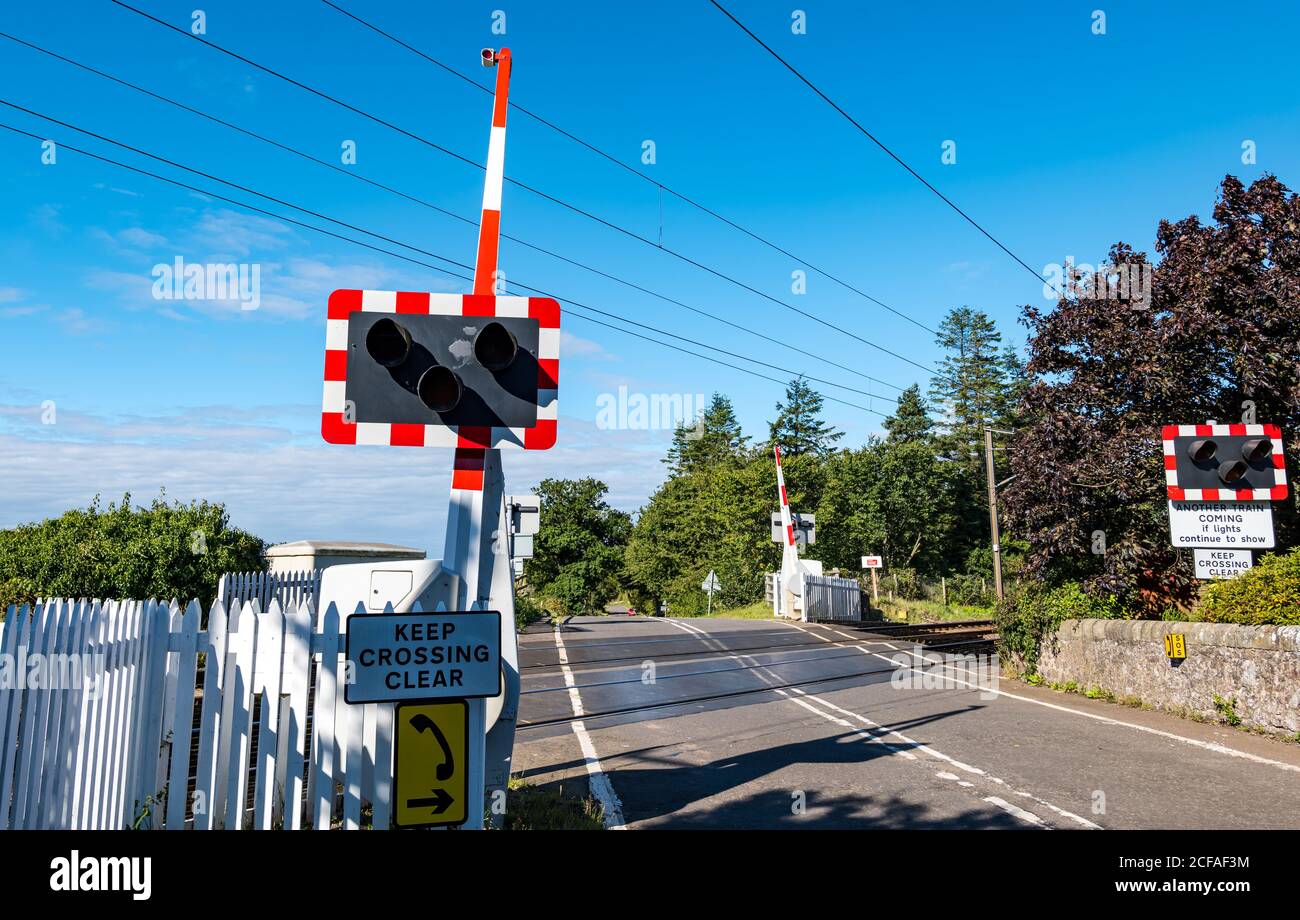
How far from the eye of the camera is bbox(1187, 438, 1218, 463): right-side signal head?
11.1 meters

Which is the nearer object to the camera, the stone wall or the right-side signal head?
the stone wall

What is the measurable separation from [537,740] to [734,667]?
28.7 feet

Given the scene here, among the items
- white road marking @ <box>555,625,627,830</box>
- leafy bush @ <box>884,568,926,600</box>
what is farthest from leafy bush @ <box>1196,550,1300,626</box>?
leafy bush @ <box>884,568,926,600</box>

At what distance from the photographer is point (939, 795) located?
24.7ft

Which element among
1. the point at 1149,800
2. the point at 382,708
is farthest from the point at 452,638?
the point at 1149,800

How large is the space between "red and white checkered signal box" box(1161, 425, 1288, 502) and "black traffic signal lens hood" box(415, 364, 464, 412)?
10685mm

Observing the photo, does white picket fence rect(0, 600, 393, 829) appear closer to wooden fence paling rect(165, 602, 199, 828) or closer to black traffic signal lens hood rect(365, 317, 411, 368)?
wooden fence paling rect(165, 602, 199, 828)

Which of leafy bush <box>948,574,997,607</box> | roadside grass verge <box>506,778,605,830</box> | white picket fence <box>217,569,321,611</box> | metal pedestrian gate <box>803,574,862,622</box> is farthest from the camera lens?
leafy bush <box>948,574,997,607</box>

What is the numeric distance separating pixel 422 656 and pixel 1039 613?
49.5 ft

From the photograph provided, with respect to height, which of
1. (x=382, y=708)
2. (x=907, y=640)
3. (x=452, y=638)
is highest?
(x=452, y=638)

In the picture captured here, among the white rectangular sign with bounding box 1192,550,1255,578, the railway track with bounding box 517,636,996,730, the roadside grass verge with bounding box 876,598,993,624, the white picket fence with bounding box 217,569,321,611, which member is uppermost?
the white rectangular sign with bounding box 1192,550,1255,578

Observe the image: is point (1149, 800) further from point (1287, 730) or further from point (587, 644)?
point (587, 644)

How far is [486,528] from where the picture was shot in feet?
17.1

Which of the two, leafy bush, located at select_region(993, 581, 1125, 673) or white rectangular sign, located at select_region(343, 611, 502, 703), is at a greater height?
white rectangular sign, located at select_region(343, 611, 502, 703)
